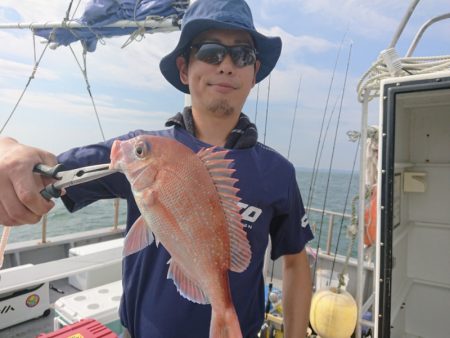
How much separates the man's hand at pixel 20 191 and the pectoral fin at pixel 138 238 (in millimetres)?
289

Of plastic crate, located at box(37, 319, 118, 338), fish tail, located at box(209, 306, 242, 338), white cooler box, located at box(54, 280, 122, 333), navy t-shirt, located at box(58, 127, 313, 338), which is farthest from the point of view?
white cooler box, located at box(54, 280, 122, 333)

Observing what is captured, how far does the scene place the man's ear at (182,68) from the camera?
1699 mm

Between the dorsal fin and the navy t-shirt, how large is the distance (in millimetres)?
517

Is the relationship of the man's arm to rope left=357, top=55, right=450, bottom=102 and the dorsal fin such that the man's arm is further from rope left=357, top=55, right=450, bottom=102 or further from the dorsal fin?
rope left=357, top=55, right=450, bottom=102

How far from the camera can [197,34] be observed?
4.99 ft

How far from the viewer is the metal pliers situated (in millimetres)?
878

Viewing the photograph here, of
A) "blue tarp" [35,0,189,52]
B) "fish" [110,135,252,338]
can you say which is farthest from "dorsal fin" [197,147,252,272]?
"blue tarp" [35,0,189,52]

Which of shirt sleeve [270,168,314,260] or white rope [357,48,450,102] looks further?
white rope [357,48,450,102]

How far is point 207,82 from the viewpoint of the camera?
149cm

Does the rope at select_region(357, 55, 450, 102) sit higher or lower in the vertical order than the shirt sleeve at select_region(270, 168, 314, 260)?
higher

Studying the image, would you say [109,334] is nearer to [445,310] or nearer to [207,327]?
[207,327]

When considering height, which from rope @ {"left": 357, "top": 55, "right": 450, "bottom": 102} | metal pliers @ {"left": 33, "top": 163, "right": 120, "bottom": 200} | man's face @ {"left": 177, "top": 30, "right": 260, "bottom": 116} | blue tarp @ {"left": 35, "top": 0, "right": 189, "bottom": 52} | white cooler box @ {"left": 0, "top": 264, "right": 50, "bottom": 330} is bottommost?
white cooler box @ {"left": 0, "top": 264, "right": 50, "bottom": 330}

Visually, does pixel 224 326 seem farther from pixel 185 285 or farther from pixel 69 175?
pixel 69 175

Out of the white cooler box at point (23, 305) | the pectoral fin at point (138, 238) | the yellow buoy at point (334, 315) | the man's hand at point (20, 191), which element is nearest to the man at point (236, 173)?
the man's hand at point (20, 191)
